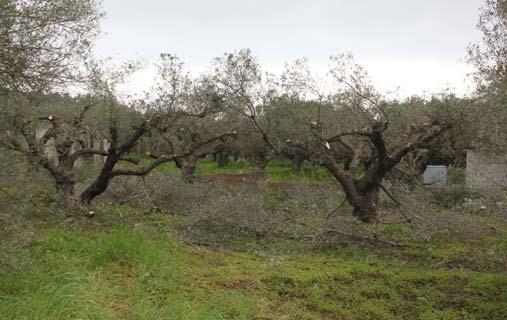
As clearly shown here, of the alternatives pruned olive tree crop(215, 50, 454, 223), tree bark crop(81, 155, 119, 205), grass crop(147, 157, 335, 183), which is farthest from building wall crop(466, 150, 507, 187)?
tree bark crop(81, 155, 119, 205)

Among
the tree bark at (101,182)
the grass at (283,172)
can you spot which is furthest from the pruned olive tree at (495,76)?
the grass at (283,172)

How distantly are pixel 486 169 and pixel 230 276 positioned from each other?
9.87 meters

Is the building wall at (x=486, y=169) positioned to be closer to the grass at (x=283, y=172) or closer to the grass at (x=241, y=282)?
the grass at (x=241, y=282)

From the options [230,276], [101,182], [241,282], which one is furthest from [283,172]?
[241,282]

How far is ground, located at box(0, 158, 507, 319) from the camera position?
17.8 feet

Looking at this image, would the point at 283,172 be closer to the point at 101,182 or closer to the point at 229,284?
the point at 101,182

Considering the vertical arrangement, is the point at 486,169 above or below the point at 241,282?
above

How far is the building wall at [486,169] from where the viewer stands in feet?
37.0

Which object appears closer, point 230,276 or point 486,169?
point 230,276

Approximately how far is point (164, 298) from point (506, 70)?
16.1 ft

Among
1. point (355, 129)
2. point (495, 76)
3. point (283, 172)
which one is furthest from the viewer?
point (283, 172)

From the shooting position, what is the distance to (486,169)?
14.6 m

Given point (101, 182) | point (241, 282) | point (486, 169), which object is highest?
point (486, 169)

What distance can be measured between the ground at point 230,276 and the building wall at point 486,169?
1713mm
